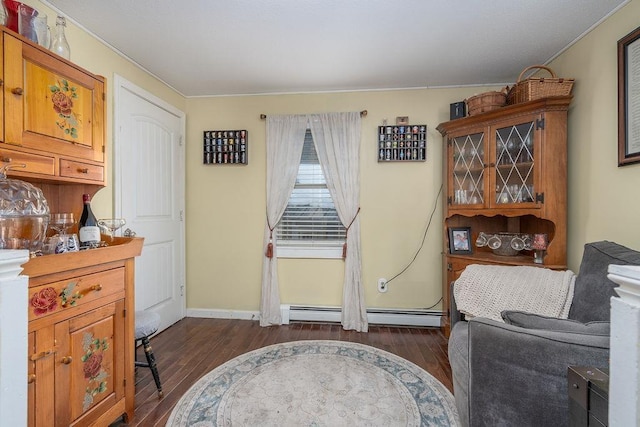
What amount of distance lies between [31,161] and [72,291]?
633 mm

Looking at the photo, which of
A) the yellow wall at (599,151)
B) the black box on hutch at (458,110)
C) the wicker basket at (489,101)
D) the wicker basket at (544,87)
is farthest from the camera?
the black box on hutch at (458,110)

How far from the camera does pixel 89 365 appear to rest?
134 cm

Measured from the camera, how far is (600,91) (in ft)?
6.04

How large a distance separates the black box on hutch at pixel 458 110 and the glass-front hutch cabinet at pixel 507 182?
5.3 inches

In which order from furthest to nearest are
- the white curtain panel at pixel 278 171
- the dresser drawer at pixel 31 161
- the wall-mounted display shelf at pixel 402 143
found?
1. the white curtain panel at pixel 278 171
2. the wall-mounted display shelf at pixel 402 143
3. the dresser drawer at pixel 31 161

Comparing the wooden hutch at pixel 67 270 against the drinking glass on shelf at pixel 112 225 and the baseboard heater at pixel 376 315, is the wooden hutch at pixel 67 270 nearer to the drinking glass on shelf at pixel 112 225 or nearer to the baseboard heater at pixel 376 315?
the drinking glass on shelf at pixel 112 225

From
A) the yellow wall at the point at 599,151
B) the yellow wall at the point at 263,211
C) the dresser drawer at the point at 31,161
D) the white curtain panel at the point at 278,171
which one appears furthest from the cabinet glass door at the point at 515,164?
the dresser drawer at the point at 31,161

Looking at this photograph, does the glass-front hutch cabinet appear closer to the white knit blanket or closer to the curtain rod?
the white knit blanket

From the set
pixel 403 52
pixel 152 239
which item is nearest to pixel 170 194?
pixel 152 239

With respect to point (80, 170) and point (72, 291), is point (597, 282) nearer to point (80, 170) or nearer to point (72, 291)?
point (72, 291)

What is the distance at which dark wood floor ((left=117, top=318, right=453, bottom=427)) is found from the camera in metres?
1.78

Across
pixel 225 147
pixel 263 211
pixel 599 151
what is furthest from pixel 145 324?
pixel 599 151

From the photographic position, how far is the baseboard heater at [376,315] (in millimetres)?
2791

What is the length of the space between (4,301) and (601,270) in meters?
2.33
